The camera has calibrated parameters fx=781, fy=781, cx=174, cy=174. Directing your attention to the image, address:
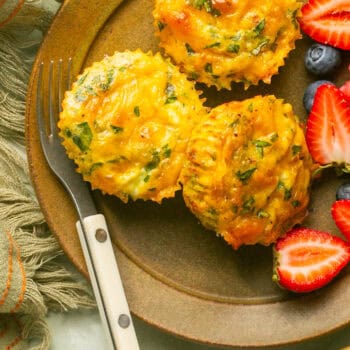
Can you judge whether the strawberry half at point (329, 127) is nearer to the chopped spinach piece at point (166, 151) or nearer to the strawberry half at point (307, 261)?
the strawberry half at point (307, 261)

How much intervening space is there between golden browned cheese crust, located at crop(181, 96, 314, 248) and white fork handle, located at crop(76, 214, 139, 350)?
37 cm

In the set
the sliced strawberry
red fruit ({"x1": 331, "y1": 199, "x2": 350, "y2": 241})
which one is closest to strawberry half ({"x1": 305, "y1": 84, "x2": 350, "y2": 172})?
the sliced strawberry

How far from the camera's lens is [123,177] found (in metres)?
2.85

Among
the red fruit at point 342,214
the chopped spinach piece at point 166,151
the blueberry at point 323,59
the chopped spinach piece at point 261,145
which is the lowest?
the red fruit at point 342,214

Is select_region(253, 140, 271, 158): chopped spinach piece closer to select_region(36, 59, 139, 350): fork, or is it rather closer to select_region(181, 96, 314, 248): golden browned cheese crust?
select_region(181, 96, 314, 248): golden browned cheese crust

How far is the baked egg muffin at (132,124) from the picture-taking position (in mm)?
2814

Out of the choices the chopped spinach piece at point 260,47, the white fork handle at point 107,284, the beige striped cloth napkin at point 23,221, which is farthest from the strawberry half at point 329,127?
the beige striped cloth napkin at point 23,221

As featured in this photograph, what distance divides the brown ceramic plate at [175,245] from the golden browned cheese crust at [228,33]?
200 millimetres

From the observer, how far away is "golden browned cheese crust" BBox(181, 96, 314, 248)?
2746 mm

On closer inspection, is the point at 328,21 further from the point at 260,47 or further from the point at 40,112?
the point at 40,112

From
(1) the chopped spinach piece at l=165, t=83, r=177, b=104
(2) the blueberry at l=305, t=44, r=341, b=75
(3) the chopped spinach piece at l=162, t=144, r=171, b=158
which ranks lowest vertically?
(3) the chopped spinach piece at l=162, t=144, r=171, b=158

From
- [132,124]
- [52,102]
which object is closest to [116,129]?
[132,124]

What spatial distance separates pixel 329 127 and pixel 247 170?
0.38 metres

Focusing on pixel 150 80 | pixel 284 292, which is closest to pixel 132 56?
pixel 150 80
